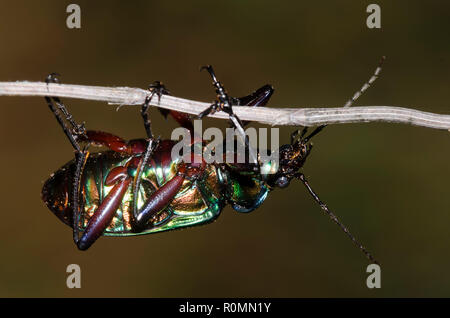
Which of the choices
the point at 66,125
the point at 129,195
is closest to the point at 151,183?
the point at 129,195

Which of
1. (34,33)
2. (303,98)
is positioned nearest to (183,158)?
(303,98)

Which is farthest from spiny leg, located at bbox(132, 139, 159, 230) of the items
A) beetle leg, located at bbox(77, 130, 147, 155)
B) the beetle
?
beetle leg, located at bbox(77, 130, 147, 155)

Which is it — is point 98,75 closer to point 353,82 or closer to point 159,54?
point 159,54

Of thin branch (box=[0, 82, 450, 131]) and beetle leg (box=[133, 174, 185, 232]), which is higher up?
thin branch (box=[0, 82, 450, 131])

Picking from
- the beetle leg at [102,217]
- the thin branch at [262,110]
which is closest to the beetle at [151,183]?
the beetle leg at [102,217]

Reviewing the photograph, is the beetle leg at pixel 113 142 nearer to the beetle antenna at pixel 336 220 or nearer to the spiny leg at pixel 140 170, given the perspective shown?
the spiny leg at pixel 140 170

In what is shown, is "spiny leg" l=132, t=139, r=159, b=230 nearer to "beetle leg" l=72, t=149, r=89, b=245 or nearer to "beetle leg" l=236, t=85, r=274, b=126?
"beetle leg" l=72, t=149, r=89, b=245

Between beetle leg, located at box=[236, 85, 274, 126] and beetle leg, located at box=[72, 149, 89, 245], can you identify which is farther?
beetle leg, located at box=[236, 85, 274, 126]
